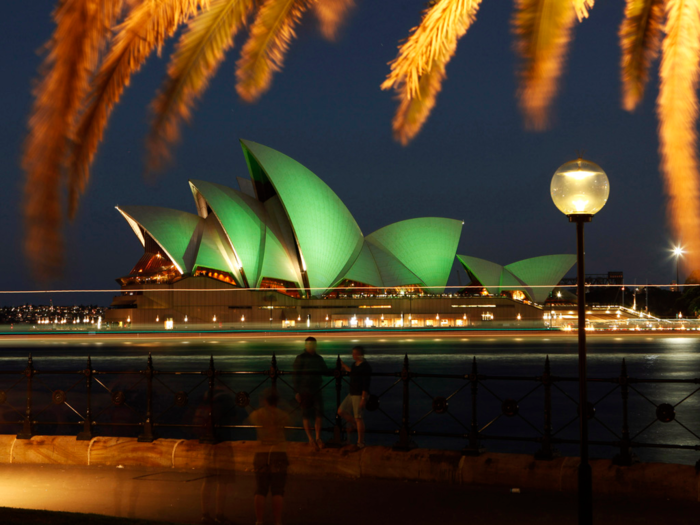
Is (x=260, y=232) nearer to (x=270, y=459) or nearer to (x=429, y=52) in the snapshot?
(x=270, y=459)

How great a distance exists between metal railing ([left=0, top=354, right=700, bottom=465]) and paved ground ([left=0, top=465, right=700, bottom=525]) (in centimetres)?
57

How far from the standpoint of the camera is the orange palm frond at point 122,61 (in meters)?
1.55

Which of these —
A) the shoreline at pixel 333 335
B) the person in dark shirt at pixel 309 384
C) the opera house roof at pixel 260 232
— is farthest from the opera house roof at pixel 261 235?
the person in dark shirt at pixel 309 384

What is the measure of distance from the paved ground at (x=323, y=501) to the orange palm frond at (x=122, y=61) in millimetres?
4271

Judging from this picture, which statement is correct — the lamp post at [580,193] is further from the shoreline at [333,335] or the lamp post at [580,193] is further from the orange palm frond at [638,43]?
A: the shoreline at [333,335]

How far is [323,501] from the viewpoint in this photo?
6.08 meters

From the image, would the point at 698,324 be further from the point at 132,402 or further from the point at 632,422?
the point at 132,402

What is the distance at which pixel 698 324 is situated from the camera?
57375 mm

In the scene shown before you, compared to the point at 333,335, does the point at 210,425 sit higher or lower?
lower

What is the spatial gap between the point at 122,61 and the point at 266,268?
58.2 meters

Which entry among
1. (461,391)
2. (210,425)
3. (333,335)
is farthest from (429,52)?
(333,335)

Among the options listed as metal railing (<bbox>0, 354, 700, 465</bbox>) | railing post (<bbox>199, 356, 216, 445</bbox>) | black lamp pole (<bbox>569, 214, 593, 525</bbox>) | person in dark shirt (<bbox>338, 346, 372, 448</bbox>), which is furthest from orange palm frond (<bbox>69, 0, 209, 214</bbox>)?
person in dark shirt (<bbox>338, 346, 372, 448</bbox>)

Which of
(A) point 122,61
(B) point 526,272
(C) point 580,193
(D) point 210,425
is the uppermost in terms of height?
(B) point 526,272

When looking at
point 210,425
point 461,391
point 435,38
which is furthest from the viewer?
point 461,391
